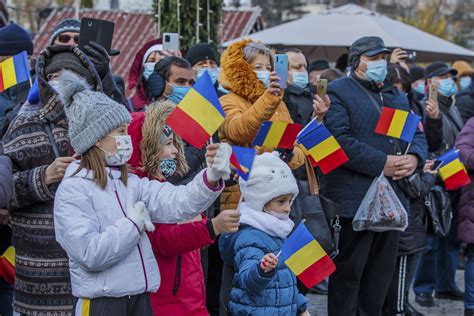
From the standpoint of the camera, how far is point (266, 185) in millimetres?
5031

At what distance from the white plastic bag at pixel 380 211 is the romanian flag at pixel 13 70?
2.46 meters

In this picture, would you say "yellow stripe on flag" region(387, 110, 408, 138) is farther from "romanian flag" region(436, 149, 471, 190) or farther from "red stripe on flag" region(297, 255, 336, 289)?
"red stripe on flag" region(297, 255, 336, 289)

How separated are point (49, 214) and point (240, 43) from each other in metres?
2.08

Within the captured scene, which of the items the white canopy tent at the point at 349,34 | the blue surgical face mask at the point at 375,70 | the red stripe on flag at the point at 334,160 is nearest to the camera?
the red stripe on flag at the point at 334,160

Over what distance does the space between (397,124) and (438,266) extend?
3.11 meters

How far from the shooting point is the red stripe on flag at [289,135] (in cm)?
572

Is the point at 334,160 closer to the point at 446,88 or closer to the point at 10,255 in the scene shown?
the point at 10,255

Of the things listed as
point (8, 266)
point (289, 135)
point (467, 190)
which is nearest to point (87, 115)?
point (8, 266)

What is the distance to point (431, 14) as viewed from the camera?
4250 cm

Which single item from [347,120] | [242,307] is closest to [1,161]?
[242,307]

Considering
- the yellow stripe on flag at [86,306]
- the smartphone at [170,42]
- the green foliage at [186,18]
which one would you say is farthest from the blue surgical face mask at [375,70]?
the green foliage at [186,18]

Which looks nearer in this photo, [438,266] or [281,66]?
[281,66]

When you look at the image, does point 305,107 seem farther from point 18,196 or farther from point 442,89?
point 18,196

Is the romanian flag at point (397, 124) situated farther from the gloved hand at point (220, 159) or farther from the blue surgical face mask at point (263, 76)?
the gloved hand at point (220, 159)
